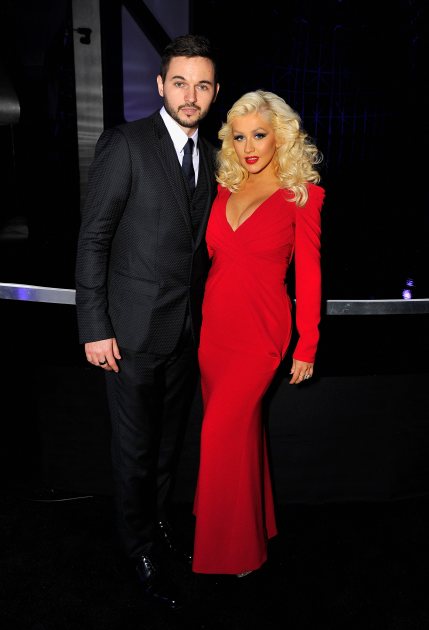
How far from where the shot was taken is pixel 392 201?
858 cm

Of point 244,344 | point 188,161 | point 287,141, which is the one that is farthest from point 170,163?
point 244,344

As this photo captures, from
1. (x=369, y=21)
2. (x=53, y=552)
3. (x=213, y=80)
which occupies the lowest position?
(x=53, y=552)

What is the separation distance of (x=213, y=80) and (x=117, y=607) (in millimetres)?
1785

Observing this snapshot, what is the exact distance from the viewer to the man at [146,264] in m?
1.53

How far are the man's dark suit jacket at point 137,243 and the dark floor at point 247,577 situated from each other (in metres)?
0.91

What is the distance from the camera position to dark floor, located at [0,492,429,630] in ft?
5.57

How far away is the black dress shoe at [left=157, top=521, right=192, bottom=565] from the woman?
5.4 inches

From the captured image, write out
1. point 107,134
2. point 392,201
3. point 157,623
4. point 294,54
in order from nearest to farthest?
point 107,134 → point 157,623 → point 392,201 → point 294,54

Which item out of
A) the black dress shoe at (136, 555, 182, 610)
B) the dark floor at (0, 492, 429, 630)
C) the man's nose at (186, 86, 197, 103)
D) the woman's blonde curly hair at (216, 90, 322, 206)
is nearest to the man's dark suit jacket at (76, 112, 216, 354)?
the man's nose at (186, 86, 197, 103)

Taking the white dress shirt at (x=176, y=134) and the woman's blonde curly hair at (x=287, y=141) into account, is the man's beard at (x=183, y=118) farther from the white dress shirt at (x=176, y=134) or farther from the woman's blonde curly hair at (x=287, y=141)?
the woman's blonde curly hair at (x=287, y=141)

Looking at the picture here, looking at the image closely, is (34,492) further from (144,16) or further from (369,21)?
(369,21)

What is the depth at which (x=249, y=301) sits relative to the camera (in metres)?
1.69

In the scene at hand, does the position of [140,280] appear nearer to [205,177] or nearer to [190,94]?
[205,177]

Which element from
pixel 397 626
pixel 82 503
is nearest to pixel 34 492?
pixel 82 503
